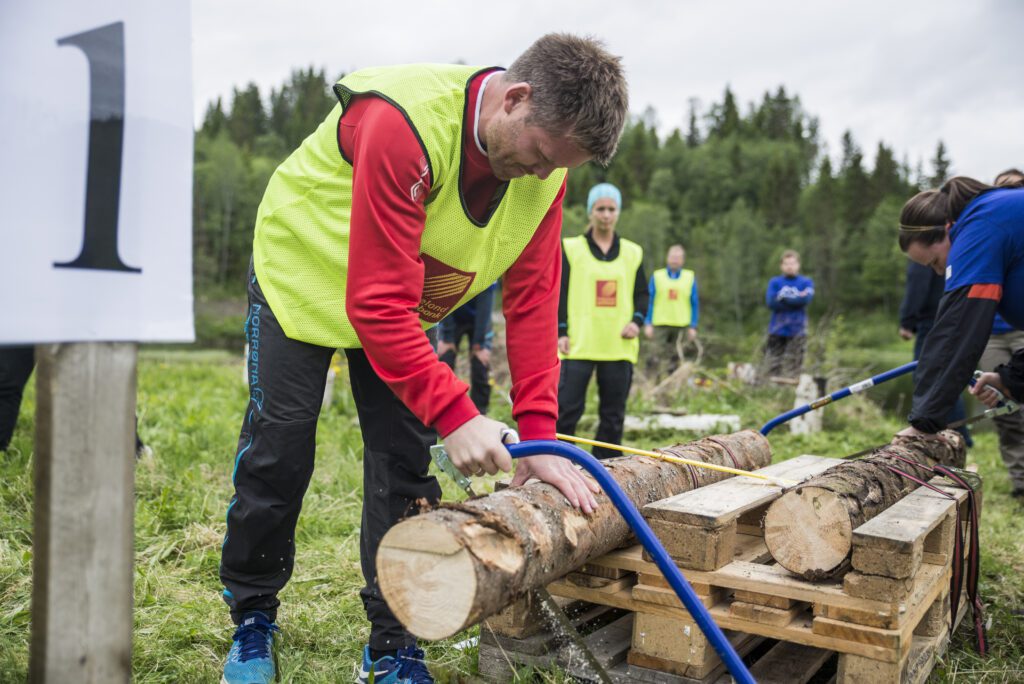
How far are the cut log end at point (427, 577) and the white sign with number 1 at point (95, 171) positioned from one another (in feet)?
2.48

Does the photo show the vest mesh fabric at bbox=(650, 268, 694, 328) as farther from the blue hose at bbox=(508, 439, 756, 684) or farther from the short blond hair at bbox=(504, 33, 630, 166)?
the blue hose at bbox=(508, 439, 756, 684)

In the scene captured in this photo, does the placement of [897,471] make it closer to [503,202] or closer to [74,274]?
[503,202]

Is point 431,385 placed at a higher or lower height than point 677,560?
higher

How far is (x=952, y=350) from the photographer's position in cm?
325

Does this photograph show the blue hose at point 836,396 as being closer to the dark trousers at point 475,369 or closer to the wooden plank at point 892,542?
the wooden plank at point 892,542

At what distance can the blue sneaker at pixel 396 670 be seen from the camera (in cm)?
247

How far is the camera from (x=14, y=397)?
15.1 feet

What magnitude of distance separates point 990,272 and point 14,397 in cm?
500

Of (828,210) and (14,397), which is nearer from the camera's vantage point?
(14,397)

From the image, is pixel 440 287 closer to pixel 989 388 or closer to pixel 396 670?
pixel 396 670

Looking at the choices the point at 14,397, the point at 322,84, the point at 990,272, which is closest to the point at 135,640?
the point at 14,397

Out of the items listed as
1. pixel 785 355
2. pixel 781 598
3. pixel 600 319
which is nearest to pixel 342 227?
pixel 781 598

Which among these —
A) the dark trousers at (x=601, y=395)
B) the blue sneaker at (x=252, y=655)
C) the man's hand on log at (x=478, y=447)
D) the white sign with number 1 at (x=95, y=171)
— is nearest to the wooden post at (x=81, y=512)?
the white sign with number 1 at (x=95, y=171)

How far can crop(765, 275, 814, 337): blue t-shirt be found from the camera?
1050cm
